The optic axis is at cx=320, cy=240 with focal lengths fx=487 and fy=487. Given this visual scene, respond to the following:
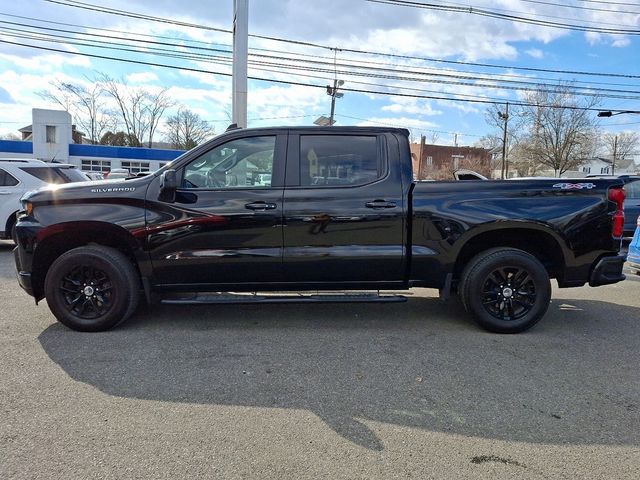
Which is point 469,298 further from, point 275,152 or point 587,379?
point 275,152

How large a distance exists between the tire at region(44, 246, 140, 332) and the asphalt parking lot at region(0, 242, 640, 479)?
169 mm

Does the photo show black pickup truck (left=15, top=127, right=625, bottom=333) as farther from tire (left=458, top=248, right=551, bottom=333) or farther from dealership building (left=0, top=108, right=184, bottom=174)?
dealership building (left=0, top=108, right=184, bottom=174)

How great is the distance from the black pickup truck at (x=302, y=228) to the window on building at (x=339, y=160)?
0.01 m

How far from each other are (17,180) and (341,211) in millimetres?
8219

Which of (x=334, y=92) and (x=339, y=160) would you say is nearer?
(x=339, y=160)

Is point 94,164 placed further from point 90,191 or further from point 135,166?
point 90,191

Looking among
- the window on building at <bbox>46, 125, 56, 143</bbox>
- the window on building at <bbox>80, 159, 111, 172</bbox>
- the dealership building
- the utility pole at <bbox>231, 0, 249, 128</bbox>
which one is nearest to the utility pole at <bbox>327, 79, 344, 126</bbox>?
the utility pole at <bbox>231, 0, 249, 128</bbox>

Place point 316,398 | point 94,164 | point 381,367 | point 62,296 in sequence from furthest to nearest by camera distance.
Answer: point 94,164
point 62,296
point 381,367
point 316,398

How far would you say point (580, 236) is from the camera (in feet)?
15.7

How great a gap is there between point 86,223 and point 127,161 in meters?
41.9

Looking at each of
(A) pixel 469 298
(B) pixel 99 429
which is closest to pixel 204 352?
(B) pixel 99 429

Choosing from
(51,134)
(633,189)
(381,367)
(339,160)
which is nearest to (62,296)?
(339,160)

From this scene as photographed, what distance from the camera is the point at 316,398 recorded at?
136 inches

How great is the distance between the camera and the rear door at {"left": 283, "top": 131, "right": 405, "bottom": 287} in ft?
15.2
